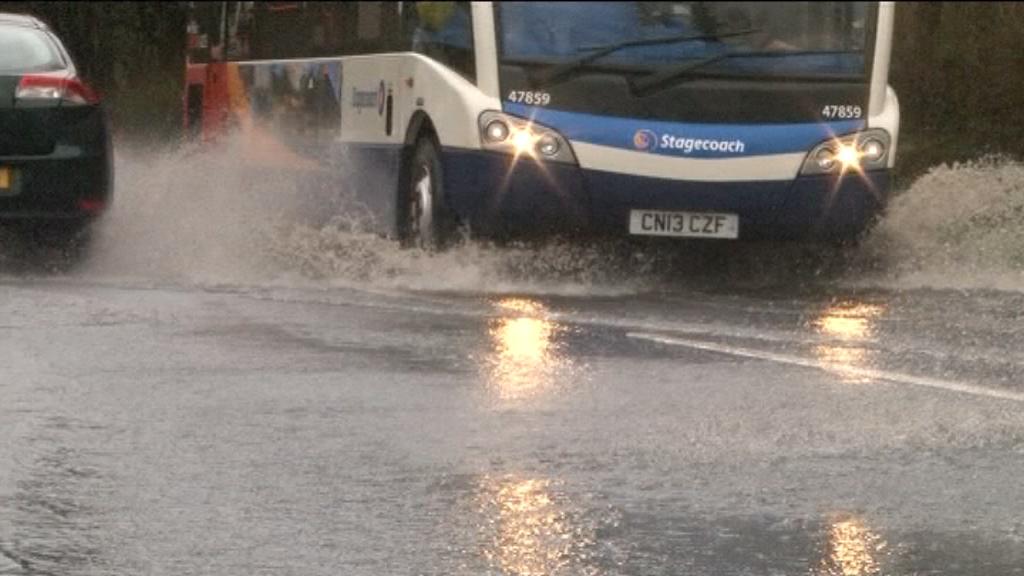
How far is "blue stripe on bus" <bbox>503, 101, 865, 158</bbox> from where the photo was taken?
15758mm

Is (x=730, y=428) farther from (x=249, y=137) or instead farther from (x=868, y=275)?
(x=249, y=137)

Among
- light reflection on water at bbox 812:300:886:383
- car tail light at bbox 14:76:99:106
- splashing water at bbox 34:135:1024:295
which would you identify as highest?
car tail light at bbox 14:76:99:106

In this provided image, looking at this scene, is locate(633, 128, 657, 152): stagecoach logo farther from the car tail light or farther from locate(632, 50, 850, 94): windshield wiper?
the car tail light

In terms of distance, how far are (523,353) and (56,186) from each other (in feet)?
16.9

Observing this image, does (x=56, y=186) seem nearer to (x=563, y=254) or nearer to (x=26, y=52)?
(x=26, y=52)

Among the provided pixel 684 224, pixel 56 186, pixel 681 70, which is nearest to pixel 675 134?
pixel 681 70

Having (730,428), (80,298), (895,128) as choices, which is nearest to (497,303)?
(80,298)

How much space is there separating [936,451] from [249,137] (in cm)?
1362

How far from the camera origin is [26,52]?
639 inches

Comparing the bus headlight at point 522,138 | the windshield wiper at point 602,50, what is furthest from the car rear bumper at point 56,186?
the windshield wiper at point 602,50

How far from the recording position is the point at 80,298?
13641mm

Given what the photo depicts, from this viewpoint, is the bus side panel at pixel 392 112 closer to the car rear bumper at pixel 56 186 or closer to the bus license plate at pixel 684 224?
the bus license plate at pixel 684 224

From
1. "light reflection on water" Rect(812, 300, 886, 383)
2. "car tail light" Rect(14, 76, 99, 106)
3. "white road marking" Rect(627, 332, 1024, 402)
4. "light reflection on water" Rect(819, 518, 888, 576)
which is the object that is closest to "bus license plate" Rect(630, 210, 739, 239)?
"light reflection on water" Rect(812, 300, 886, 383)

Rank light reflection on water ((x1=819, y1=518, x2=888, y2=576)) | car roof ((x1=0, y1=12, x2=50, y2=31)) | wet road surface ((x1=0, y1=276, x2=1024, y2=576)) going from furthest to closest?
car roof ((x1=0, y1=12, x2=50, y2=31)), wet road surface ((x1=0, y1=276, x2=1024, y2=576)), light reflection on water ((x1=819, y1=518, x2=888, y2=576))
